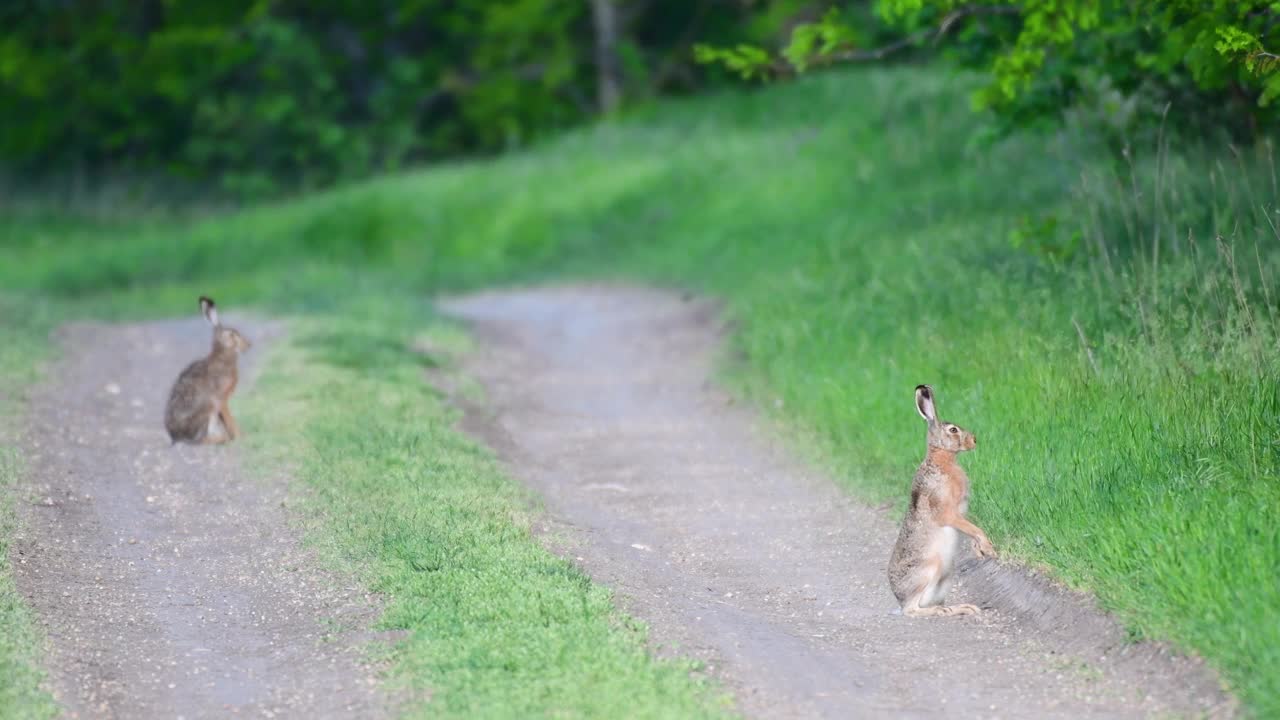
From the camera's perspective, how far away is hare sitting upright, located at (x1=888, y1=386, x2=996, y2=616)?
305 inches

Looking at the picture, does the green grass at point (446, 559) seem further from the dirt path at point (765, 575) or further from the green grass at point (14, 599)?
the green grass at point (14, 599)

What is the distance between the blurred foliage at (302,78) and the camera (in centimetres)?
3653

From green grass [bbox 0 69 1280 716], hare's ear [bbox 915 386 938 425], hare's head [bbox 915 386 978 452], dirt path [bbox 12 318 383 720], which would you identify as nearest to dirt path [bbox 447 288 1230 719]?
green grass [bbox 0 69 1280 716]

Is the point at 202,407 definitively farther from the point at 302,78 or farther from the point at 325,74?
the point at 302,78

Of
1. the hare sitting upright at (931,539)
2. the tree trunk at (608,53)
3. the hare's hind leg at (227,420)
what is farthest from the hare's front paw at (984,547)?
the tree trunk at (608,53)

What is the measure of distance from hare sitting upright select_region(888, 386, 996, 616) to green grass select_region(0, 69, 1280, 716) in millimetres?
379

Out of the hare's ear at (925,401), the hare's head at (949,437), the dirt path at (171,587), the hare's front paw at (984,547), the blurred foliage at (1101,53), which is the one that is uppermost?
the blurred foliage at (1101,53)

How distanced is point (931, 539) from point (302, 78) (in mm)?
31529

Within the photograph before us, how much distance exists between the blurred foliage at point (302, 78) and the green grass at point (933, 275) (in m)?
5.71

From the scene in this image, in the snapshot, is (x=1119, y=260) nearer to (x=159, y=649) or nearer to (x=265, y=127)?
(x=159, y=649)

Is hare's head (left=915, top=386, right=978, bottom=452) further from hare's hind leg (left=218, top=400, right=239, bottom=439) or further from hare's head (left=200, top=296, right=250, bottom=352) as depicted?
hare's head (left=200, top=296, right=250, bottom=352)

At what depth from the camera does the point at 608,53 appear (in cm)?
3616

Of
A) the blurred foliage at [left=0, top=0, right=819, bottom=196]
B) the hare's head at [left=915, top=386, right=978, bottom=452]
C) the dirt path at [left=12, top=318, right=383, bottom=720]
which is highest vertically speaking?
the hare's head at [left=915, top=386, right=978, bottom=452]

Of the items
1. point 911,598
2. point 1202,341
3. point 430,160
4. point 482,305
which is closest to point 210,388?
point 911,598
